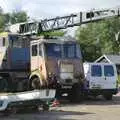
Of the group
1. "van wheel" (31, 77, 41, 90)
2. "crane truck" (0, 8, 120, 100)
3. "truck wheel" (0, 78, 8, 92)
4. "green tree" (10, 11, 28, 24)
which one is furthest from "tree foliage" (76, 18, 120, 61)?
"truck wheel" (0, 78, 8, 92)

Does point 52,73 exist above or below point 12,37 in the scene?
below

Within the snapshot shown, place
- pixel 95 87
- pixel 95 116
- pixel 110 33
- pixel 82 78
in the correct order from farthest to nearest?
pixel 110 33, pixel 95 87, pixel 82 78, pixel 95 116

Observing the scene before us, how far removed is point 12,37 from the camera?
2772 centimetres

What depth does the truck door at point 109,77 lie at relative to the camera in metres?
29.6

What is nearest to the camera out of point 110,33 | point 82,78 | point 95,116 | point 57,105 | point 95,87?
point 95,116

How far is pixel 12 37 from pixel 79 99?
14.8 ft

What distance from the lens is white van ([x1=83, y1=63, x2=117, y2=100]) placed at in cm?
2919

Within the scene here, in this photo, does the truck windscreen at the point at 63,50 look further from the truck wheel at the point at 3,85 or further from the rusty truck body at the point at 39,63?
the truck wheel at the point at 3,85

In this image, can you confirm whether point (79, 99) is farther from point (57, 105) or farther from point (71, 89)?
point (57, 105)

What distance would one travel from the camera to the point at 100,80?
29.5 meters

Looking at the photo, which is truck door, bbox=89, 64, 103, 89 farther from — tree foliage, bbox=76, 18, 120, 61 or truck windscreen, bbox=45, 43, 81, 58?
tree foliage, bbox=76, 18, 120, 61

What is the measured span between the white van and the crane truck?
167 centimetres

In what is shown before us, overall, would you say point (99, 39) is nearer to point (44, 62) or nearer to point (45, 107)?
point (44, 62)

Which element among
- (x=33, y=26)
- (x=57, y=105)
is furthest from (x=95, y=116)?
(x=33, y=26)
